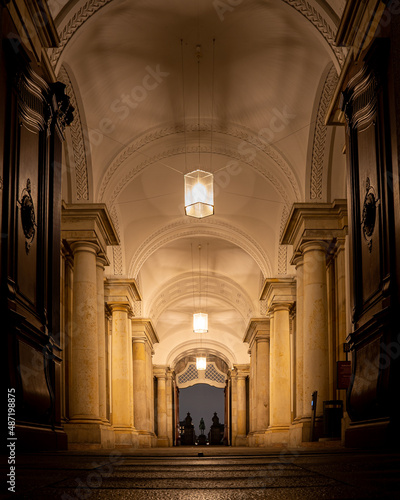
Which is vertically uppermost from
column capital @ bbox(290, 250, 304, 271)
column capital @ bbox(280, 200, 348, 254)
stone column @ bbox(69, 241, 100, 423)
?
column capital @ bbox(280, 200, 348, 254)

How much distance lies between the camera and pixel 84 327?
500 inches

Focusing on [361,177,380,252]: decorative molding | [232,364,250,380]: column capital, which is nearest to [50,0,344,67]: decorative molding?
[361,177,380,252]: decorative molding

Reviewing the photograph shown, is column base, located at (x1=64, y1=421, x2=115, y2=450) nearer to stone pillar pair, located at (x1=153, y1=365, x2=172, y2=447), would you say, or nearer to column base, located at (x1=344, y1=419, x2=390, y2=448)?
column base, located at (x1=344, y1=419, x2=390, y2=448)

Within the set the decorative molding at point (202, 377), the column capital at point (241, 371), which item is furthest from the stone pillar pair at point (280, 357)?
the decorative molding at point (202, 377)

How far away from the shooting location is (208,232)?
830 inches

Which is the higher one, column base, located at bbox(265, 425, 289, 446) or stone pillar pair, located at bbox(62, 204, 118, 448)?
stone pillar pair, located at bbox(62, 204, 118, 448)

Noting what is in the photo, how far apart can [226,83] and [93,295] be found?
493cm

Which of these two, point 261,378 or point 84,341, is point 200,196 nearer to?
point 84,341

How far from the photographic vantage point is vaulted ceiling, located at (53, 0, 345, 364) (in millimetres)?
11242

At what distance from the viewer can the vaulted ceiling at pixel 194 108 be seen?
36.9ft

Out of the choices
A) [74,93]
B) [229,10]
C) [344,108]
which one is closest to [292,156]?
[229,10]

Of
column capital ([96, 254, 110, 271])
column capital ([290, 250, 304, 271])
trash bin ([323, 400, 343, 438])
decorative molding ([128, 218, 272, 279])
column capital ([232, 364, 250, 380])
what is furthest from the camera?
column capital ([232, 364, 250, 380])

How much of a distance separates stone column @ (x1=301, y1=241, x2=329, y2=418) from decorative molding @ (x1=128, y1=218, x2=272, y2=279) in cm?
661

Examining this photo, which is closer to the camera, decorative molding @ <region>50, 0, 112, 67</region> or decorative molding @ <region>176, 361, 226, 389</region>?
decorative molding @ <region>50, 0, 112, 67</region>
